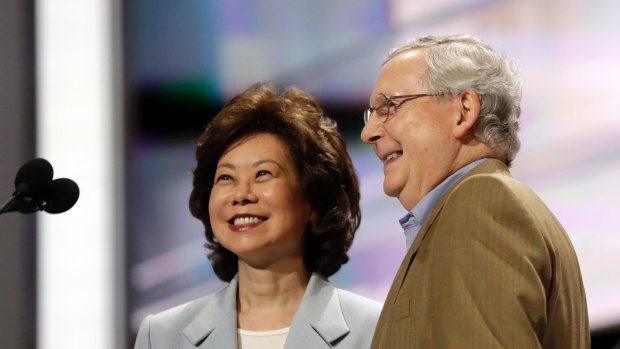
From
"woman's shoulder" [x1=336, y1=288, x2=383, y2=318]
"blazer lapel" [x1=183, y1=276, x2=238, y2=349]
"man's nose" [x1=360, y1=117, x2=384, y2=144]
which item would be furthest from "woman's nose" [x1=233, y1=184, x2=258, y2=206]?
"man's nose" [x1=360, y1=117, x2=384, y2=144]

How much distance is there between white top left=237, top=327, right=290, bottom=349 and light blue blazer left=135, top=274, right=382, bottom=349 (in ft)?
0.10

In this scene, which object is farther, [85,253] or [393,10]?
[393,10]

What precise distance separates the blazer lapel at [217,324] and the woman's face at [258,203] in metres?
0.12

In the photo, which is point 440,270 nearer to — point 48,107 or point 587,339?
point 587,339

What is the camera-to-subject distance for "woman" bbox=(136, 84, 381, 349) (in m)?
2.26

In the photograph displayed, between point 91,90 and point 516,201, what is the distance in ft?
6.62

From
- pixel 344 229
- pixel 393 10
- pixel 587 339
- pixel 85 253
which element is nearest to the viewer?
pixel 587 339

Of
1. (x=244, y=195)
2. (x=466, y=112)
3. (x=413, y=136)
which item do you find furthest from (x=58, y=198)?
(x=466, y=112)

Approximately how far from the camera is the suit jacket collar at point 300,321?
224 centimetres

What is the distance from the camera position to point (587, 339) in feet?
5.43

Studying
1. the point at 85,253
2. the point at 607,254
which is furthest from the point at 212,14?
the point at 607,254

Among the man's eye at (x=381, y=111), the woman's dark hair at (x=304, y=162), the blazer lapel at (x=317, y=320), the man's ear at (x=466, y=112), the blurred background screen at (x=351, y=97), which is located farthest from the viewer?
the blurred background screen at (x=351, y=97)

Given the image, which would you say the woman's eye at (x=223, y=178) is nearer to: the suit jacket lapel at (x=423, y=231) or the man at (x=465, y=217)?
the man at (x=465, y=217)

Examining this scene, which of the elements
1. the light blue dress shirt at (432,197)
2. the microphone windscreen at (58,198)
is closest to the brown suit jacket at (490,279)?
the light blue dress shirt at (432,197)
